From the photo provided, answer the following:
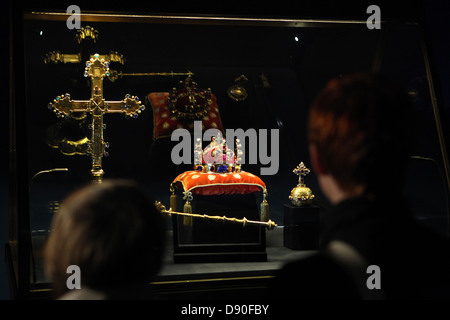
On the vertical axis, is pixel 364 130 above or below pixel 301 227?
above

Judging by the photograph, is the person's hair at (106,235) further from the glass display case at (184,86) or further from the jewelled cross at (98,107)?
the jewelled cross at (98,107)

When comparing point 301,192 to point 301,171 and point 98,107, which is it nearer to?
point 301,171

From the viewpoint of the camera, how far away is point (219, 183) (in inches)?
131

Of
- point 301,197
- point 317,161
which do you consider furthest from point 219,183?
point 317,161

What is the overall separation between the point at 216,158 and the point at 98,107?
77 cm

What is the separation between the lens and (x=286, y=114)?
3.54 m

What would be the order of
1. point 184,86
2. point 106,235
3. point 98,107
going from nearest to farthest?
point 106,235
point 98,107
point 184,86

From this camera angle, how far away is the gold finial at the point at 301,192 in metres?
3.48

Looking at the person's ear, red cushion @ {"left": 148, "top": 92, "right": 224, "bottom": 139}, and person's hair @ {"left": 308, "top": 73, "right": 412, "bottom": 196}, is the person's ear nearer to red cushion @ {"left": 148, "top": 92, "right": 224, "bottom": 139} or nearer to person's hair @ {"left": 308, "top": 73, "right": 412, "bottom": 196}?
person's hair @ {"left": 308, "top": 73, "right": 412, "bottom": 196}

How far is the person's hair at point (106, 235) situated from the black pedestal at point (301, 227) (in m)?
2.45

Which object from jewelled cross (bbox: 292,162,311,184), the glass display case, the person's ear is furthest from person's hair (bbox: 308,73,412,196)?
jewelled cross (bbox: 292,162,311,184)
